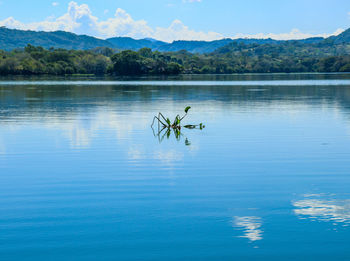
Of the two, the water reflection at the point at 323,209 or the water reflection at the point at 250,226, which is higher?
the water reflection at the point at 323,209

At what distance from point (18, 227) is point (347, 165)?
13562mm

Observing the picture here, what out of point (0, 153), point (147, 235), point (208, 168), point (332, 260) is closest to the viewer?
point (332, 260)

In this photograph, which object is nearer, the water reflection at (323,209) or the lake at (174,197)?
the lake at (174,197)

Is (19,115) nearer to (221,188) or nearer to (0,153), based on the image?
(0,153)

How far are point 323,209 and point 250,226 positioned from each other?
103 inches

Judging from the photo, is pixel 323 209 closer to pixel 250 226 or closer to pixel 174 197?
pixel 250 226

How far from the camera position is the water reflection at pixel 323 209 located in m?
12.8

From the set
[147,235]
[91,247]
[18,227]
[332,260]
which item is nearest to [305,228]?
[332,260]

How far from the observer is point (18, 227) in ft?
40.2

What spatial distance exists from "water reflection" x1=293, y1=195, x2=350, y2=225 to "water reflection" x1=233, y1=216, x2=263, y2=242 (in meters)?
1.34

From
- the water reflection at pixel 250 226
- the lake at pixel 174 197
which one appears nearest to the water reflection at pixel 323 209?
the lake at pixel 174 197

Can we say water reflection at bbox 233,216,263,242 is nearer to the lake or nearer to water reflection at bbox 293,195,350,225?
the lake

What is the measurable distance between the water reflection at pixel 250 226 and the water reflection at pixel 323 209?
134cm

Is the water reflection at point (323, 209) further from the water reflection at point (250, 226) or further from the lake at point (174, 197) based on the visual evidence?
the water reflection at point (250, 226)
